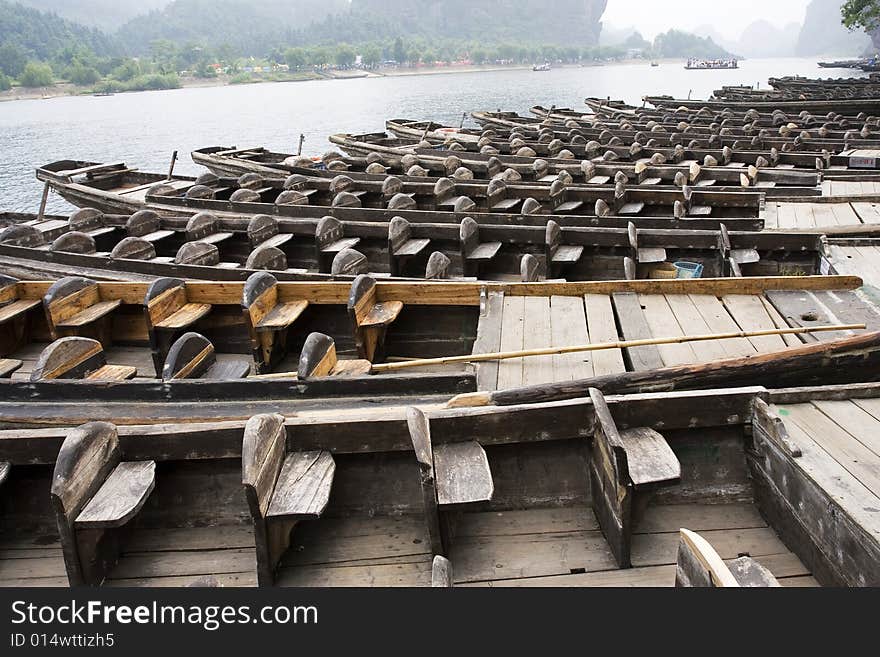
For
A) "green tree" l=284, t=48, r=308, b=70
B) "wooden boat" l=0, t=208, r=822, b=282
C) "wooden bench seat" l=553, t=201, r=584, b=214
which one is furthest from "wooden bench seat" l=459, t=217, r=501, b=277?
"green tree" l=284, t=48, r=308, b=70

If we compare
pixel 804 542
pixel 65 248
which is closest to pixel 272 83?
pixel 65 248

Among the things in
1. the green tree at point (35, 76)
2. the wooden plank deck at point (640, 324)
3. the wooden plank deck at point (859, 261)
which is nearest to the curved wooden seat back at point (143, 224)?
the wooden plank deck at point (640, 324)

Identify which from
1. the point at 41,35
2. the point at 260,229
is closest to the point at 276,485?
the point at 260,229

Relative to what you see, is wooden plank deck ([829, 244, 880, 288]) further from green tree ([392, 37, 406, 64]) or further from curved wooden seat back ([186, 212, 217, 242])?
green tree ([392, 37, 406, 64])

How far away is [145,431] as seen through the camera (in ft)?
12.1

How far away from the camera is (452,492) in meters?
3.41

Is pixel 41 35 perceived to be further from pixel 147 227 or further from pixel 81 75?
pixel 147 227

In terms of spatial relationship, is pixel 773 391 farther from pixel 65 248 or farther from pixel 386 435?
pixel 65 248

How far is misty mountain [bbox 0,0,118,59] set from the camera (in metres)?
95.4

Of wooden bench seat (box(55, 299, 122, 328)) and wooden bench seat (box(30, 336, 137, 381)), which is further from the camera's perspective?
wooden bench seat (box(55, 299, 122, 328))

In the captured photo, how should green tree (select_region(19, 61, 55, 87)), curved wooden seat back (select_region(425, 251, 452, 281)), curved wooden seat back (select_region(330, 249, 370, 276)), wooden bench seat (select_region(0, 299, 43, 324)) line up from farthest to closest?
1. green tree (select_region(19, 61, 55, 87))
2. curved wooden seat back (select_region(330, 249, 370, 276))
3. curved wooden seat back (select_region(425, 251, 452, 281))
4. wooden bench seat (select_region(0, 299, 43, 324))

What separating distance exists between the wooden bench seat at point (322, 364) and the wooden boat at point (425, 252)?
181 cm

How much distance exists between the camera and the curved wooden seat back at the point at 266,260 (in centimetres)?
742

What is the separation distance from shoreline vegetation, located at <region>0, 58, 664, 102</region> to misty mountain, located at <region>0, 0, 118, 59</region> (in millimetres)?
15392
